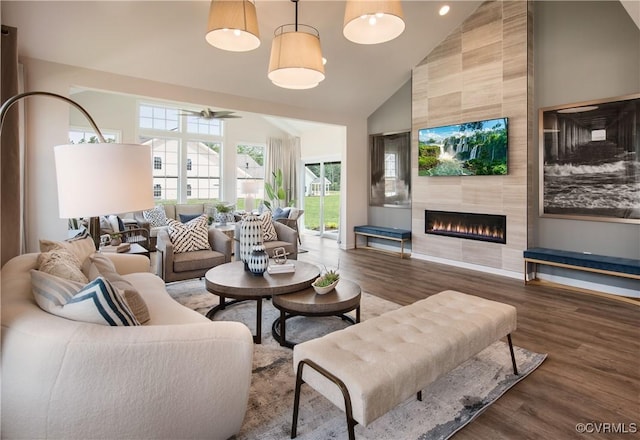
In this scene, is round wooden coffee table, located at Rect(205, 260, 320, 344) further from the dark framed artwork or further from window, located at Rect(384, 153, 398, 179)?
window, located at Rect(384, 153, 398, 179)

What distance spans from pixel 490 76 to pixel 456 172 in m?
1.47

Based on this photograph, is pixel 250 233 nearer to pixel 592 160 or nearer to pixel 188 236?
pixel 188 236

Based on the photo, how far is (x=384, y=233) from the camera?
656 centimetres

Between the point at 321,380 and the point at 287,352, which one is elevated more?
the point at 321,380

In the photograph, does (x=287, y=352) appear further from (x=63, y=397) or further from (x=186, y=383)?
(x=63, y=397)

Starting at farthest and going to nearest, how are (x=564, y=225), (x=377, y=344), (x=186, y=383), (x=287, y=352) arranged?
(x=564, y=225) → (x=287, y=352) → (x=377, y=344) → (x=186, y=383)

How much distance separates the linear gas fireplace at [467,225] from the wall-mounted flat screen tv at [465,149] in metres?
0.67

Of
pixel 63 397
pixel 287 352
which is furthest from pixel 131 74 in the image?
pixel 63 397

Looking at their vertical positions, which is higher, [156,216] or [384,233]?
[156,216]

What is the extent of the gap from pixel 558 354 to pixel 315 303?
1.96m

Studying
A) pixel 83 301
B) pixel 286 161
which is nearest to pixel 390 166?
pixel 286 161

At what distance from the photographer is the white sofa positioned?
125cm

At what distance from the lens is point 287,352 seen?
268 cm

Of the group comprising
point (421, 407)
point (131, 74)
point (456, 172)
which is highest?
point (131, 74)
